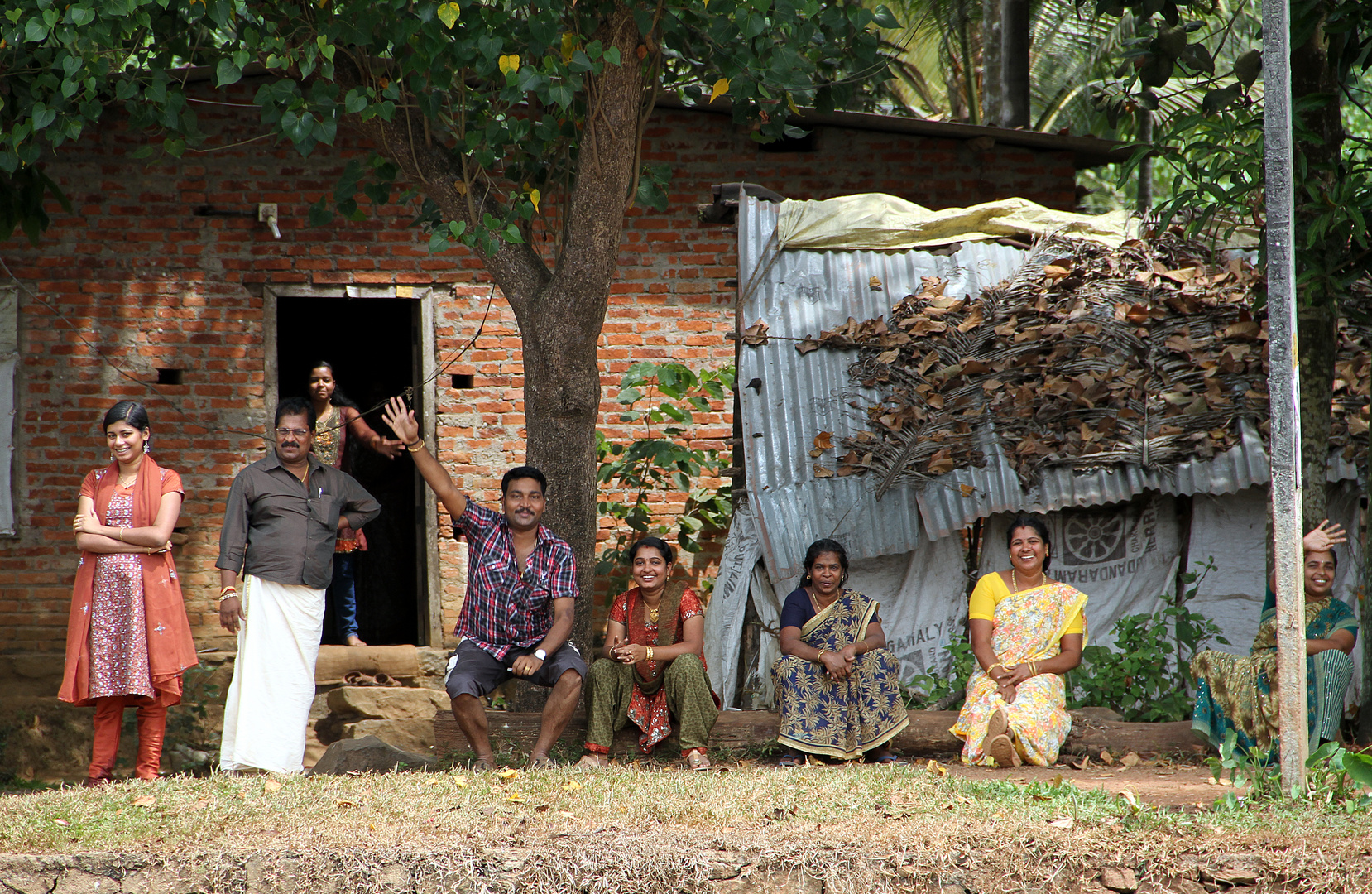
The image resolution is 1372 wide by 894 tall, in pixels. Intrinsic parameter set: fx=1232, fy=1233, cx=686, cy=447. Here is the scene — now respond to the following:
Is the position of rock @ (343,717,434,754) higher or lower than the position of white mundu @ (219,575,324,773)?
lower

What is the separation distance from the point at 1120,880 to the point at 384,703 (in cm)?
505

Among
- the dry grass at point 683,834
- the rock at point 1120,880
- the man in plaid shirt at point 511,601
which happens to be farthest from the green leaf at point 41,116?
the rock at point 1120,880

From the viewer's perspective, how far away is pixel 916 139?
8.88 meters

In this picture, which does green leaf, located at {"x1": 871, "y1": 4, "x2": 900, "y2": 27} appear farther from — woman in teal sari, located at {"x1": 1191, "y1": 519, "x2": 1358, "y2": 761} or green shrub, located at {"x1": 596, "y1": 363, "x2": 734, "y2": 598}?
woman in teal sari, located at {"x1": 1191, "y1": 519, "x2": 1358, "y2": 761}

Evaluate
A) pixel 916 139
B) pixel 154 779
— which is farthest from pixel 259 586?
pixel 916 139

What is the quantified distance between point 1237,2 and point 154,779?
47.5 feet

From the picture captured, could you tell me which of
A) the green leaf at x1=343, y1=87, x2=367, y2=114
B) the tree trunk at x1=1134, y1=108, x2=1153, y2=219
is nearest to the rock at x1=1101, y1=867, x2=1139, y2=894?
the green leaf at x1=343, y1=87, x2=367, y2=114

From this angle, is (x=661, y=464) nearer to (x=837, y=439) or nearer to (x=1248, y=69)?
(x=837, y=439)

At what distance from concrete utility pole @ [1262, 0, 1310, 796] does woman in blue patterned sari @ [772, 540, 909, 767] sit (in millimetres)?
1963

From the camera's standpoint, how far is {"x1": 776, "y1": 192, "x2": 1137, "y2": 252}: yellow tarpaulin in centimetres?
750

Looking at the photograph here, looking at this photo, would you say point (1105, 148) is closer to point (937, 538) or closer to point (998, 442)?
point (998, 442)

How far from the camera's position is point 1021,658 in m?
5.87

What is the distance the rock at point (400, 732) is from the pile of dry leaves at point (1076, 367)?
304 cm

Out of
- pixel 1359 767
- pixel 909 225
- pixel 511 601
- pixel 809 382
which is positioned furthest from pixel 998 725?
pixel 909 225
